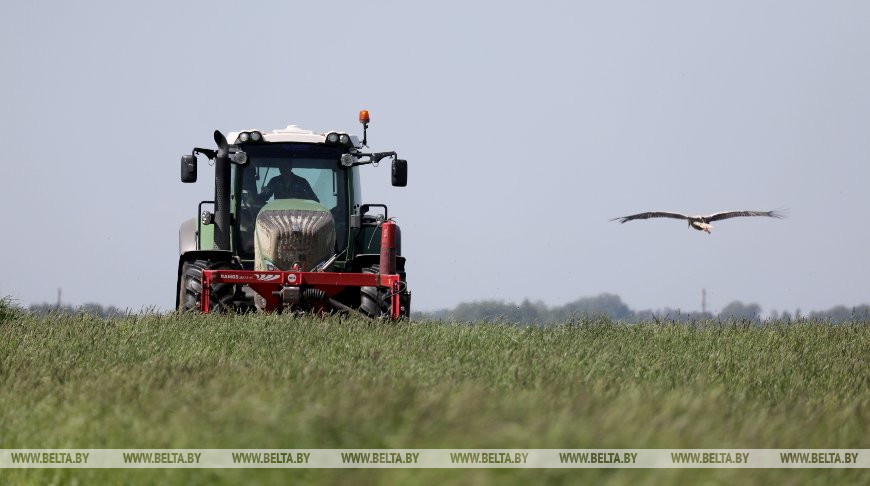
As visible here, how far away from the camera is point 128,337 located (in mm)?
10164

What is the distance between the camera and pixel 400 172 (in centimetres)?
1384

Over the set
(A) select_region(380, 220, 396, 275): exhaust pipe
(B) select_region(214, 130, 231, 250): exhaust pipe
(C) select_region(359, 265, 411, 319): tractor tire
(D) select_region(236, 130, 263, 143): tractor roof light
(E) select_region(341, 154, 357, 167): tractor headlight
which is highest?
(D) select_region(236, 130, 263, 143): tractor roof light

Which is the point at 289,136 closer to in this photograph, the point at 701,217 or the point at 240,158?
the point at 240,158

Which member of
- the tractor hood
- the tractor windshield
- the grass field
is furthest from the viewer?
the tractor windshield

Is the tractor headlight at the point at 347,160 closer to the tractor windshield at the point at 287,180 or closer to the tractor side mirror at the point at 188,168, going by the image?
the tractor windshield at the point at 287,180

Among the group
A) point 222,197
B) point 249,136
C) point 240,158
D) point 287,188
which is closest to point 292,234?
point 287,188

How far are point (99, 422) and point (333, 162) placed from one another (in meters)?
9.30

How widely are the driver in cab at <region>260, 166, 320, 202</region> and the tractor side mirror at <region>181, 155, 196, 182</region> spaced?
83 cm

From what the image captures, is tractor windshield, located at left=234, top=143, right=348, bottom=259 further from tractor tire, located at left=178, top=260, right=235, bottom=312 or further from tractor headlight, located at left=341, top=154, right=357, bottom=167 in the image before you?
tractor tire, located at left=178, top=260, right=235, bottom=312

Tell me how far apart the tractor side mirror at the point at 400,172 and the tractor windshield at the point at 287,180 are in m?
0.68

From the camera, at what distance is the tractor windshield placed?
551 inches

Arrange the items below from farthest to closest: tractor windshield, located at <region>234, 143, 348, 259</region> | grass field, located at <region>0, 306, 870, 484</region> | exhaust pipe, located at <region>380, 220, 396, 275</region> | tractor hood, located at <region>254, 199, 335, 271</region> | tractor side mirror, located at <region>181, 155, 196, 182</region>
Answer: tractor windshield, located at <region>234, 143, 348, 259</region> < tractor side mirror, located at <region>181, 155, 196, 182</region> < tractor hood, located at <region>254, 199, 335, 271</region> < exhaust pipe, located at <region>380, 220, 396, 275</region> < grass field, located at <region>0, 306, 870, 484</region>

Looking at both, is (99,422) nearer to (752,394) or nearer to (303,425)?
(303,425)

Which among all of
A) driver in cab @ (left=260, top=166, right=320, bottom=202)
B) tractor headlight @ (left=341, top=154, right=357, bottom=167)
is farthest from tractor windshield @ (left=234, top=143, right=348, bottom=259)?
tractor headlight @ (left=341, top=154, right=357, bottom=167)
